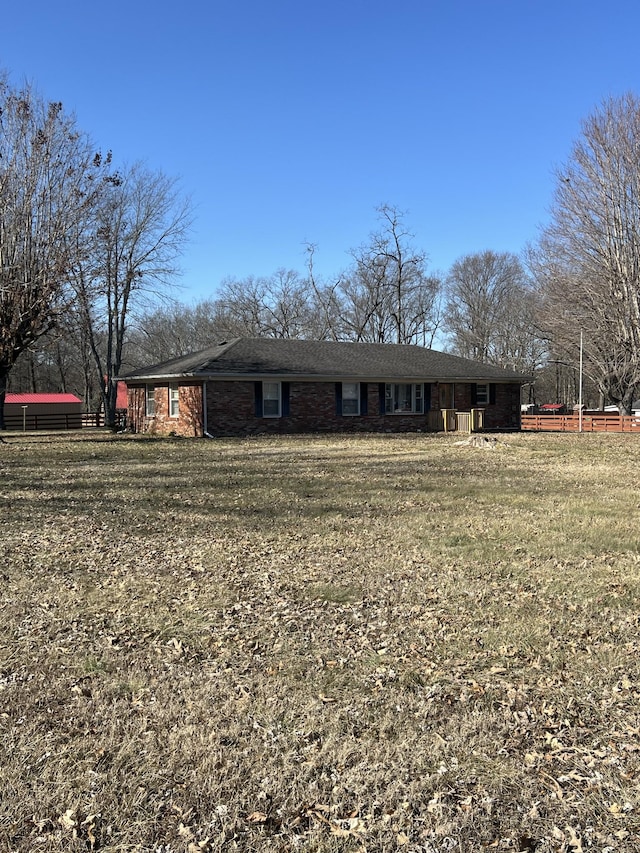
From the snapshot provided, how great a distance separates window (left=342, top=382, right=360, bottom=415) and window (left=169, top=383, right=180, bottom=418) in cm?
641

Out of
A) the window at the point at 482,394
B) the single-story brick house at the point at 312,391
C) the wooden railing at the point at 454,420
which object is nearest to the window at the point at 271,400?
the single-story brick house at the point at 312,391

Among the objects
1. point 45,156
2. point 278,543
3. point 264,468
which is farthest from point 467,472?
point 45,156

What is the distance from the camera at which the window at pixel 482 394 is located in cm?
2886

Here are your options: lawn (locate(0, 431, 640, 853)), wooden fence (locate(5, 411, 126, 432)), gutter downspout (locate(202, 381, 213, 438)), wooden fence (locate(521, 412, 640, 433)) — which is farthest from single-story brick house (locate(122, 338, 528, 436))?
lawn (locate(0, 431, 640, 853))

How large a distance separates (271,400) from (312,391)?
66.1 inches

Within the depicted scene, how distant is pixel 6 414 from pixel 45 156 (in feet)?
69.6

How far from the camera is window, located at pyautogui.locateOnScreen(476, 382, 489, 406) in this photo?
2886 centimetres

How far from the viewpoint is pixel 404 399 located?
27.3 metres

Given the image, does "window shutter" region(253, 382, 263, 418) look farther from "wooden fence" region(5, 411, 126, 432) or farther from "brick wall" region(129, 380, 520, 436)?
"wooden fence" region(5, 411, 126, 432)

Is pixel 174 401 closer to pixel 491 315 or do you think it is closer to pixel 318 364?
pixel 318 364

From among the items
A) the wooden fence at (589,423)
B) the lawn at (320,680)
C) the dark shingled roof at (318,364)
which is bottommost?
the lawn at (320,680)

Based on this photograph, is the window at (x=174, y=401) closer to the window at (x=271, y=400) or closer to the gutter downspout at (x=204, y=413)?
the gutter downspout at (x=204, y=413)

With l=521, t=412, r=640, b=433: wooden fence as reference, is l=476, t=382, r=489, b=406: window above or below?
above

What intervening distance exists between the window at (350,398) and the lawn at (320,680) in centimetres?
1666
